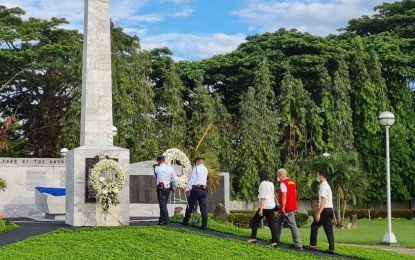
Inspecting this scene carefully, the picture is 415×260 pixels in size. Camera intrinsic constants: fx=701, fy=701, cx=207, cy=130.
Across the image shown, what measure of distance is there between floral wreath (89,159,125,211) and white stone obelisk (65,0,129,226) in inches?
11.1

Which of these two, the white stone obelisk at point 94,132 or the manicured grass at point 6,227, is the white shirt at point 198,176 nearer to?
the white stone obelisk at point 94,132

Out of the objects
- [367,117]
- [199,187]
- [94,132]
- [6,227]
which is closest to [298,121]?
[367,117]

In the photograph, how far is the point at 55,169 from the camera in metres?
31.5

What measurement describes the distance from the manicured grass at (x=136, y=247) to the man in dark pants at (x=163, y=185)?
52.4 inches

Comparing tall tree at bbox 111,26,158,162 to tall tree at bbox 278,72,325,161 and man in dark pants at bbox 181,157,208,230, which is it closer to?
tall tree at bbox 278,72,325,161

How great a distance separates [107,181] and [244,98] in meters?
22.5

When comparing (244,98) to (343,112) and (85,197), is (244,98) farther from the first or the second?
(85,197)

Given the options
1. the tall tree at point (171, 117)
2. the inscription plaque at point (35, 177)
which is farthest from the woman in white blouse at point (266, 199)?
the tall tree at point (171, 117)

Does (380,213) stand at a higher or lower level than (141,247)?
lower

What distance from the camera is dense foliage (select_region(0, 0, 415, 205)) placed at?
118 ft

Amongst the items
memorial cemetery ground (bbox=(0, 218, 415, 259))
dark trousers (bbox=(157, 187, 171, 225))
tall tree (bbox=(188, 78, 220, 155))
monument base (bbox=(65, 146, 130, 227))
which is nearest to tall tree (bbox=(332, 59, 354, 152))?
tall tree (bbox=(188, 78, 220, 155))

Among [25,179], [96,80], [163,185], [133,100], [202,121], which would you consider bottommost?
[163,185]

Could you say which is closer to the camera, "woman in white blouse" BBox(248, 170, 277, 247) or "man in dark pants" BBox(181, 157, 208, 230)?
"woman in white blouse" BBox(248, 170, 277, 247)

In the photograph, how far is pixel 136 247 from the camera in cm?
1227
